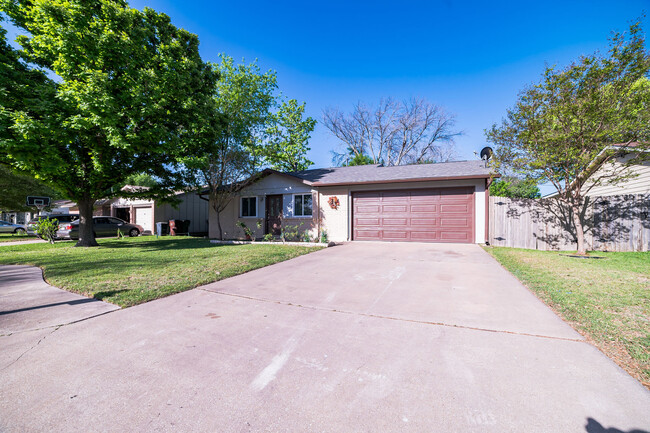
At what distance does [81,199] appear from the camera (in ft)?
36.0

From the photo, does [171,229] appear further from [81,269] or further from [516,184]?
[516,184]

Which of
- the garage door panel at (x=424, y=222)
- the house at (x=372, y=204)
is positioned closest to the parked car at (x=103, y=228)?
the house at (x=372, y=204)

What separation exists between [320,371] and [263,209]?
1237 centimetres

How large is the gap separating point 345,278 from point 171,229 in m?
16.4

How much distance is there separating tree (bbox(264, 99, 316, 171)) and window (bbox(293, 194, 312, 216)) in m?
9.58

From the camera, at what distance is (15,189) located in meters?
21.2

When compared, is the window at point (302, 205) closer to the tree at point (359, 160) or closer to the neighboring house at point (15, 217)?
the tree at point (359, 160)

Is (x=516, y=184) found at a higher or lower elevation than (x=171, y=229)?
higher

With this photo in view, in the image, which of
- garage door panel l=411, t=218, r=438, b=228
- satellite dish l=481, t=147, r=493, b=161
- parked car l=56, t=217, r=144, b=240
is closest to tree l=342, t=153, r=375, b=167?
satellite dish l=481, t=147, r=493, b=161

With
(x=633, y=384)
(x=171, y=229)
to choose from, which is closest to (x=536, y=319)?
(x=633, y=384)

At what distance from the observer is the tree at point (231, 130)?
11930 mm

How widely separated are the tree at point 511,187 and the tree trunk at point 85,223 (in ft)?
56.4

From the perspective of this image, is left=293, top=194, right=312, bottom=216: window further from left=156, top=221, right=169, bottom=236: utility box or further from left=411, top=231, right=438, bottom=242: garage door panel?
left=156, top=221, right=169, bottom=236: utility box

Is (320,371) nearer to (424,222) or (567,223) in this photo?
(424,222)
